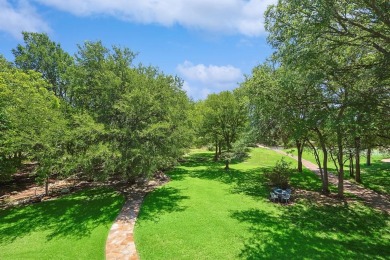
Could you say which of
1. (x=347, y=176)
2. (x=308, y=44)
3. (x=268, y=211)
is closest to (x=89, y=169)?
(x=268, y=211)

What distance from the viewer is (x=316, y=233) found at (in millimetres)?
13250

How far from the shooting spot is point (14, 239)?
13.7 meters

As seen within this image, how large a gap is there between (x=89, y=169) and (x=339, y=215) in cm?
1539

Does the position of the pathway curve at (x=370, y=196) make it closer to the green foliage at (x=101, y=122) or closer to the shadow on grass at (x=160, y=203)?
the shadow on grass at (x=160, y=203)

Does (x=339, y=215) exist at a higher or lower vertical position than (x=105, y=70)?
lower

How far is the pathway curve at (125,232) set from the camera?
443 inches

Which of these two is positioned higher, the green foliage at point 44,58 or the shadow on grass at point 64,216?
the green foliage at point 44,58

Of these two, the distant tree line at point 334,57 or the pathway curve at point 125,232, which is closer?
the distant tree line at point 334,57

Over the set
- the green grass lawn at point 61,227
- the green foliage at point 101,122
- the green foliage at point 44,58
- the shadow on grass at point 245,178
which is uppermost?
the green foliage at point 44,58

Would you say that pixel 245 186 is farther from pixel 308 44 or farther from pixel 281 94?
pixel 308 44

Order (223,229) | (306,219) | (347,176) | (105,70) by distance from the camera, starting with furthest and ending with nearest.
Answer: (347,176) → (105,70) → (306,219) → (223,229)

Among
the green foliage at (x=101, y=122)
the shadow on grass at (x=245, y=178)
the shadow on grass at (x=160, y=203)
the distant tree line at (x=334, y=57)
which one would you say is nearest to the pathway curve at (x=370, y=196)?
the shadow on grass at (x=245, y=178)

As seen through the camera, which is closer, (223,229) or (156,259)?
(156,259)

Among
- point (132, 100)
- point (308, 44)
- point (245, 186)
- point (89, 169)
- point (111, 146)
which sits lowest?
point (245, 186)
